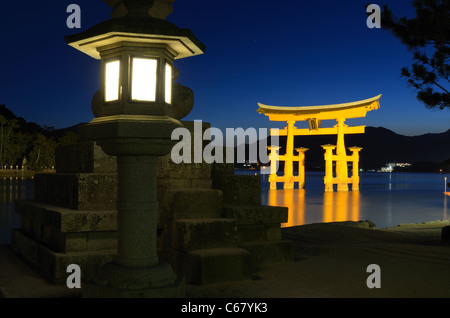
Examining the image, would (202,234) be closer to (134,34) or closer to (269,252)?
(269,252)

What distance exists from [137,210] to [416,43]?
598 cm

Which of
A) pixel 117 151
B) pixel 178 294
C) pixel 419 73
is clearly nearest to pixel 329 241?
pixel 419 73

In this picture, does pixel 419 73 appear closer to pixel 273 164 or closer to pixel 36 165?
pixel 273 164

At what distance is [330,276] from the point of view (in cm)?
416

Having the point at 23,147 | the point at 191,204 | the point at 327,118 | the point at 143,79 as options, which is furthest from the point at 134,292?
the point at 23,147

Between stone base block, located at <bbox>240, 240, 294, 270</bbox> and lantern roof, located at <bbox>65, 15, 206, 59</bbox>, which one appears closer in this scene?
lantern roof, located at <bbox>65, 15, 206, 59</bbox>

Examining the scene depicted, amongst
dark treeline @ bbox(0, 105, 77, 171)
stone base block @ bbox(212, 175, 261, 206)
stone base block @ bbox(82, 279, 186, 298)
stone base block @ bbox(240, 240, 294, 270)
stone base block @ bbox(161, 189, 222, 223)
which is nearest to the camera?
stone base block @ bbox(82, 279, 186, 298)

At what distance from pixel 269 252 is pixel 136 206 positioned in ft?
7.39

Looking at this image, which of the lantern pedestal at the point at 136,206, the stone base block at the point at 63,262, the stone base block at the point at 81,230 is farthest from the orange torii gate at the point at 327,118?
the lantern pedestal at the point at 136,206

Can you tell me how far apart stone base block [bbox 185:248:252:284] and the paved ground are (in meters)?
0.09

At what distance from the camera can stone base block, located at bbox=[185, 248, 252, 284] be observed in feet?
12.5

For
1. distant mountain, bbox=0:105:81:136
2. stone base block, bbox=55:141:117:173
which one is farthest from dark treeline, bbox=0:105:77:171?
stone base block, bbox=55:141:117:173

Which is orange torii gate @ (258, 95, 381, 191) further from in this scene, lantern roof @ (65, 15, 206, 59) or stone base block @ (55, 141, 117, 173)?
lantern roof @ (65, 15, 206, 59)

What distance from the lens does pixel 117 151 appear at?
3020 mm
